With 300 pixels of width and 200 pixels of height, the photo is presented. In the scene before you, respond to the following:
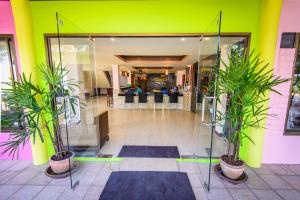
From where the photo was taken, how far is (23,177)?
228 cm

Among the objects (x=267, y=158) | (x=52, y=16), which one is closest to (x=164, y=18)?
(x=52, y=16)

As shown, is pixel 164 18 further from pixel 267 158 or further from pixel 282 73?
pixel 267 158

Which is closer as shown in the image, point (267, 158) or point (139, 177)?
point (139, 177)

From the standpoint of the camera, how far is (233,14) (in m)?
2.41

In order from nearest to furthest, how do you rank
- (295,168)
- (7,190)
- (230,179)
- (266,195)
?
(266,195) < (7,190) < (230,179) < (295,168)

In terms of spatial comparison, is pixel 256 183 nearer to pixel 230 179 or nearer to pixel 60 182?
pixel 230 179

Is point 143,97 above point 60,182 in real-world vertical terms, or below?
above

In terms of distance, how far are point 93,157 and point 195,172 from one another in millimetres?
1960

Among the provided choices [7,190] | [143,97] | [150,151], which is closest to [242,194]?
[150,151]

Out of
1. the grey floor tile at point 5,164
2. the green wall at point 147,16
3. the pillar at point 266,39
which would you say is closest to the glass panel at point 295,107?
the pillar at point 266,39

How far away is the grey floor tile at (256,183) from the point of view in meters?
2.07

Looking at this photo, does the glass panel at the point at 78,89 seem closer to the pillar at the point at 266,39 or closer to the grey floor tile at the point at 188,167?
the grey floor tile at the point at 188,167

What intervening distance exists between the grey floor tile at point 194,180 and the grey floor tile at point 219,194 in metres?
0.19

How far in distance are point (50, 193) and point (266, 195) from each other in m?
2.96
